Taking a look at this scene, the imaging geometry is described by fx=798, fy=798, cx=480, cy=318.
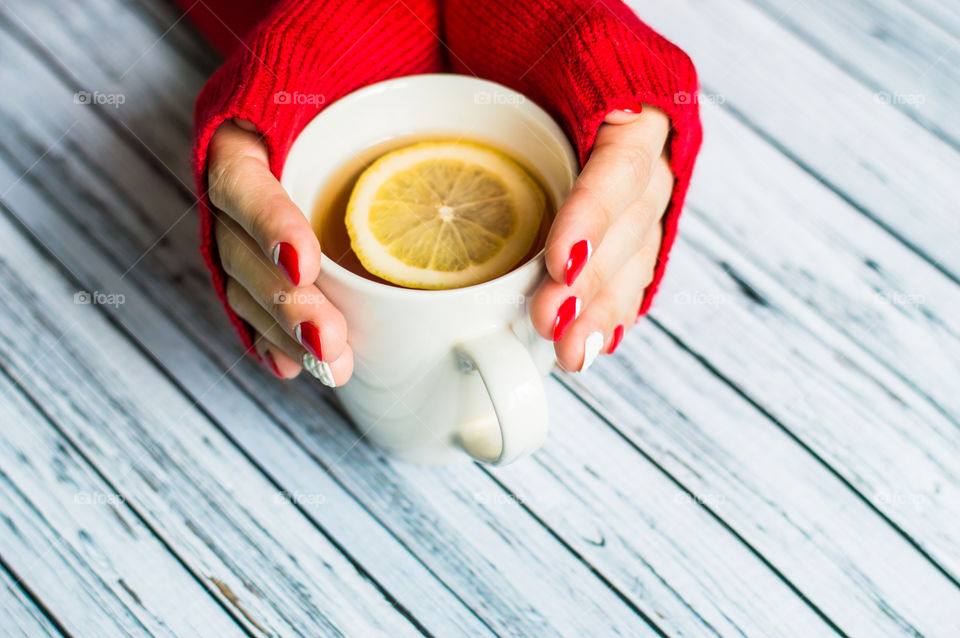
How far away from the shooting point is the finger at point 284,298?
21.2 inches

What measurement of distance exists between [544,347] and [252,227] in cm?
23

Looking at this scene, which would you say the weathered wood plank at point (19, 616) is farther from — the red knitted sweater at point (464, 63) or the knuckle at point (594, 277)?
the knuckle at point (594, 277)

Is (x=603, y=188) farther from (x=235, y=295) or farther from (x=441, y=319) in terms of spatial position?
(x=235, y=295)

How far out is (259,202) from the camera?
552mm

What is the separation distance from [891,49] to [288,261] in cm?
77

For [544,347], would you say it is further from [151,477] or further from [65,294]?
[65,294]

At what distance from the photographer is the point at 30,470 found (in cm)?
73

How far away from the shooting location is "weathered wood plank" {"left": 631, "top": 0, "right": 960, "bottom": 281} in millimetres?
839

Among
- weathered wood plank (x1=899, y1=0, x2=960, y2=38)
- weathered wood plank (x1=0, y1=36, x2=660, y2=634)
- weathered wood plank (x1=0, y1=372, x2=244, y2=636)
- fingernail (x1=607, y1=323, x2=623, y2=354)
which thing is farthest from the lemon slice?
weathered wood plank (x1=899, y1=0, x2=960, y2=38)

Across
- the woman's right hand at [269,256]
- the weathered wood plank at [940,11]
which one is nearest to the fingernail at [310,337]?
the woman's right hand at [269,256]

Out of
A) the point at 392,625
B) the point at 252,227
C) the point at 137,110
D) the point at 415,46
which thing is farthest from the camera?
the point at 137,110

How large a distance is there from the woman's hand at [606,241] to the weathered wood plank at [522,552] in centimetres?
15

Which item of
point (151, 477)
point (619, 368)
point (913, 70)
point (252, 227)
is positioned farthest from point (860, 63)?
point (151, 477)

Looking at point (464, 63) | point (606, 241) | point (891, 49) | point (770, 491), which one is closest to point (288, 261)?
point (606, 241)
